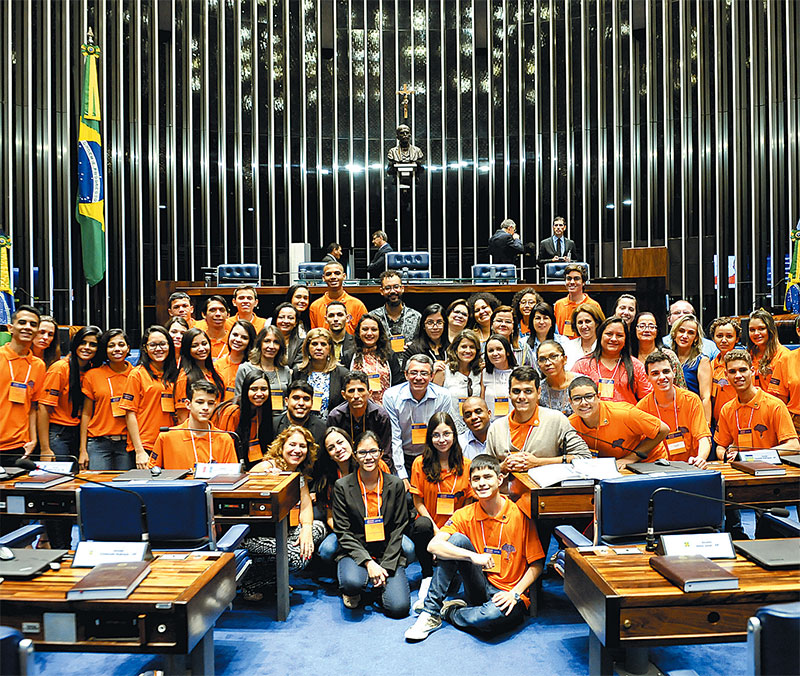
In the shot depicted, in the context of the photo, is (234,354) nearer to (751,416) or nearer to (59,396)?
(59,396)

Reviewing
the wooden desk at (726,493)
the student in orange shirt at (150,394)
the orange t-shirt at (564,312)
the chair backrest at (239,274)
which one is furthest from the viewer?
the chair backrest at (239,274)

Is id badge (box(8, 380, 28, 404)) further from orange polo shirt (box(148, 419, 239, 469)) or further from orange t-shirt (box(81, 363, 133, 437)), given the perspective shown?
orange polo shirt (box(148, 419, 239, 469))

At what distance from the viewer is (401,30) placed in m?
14.0

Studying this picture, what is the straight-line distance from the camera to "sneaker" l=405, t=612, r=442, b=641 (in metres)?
3.43

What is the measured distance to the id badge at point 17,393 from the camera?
4645 millimetres

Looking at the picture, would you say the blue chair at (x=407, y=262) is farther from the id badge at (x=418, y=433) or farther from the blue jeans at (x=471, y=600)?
the blue jeans at (x=471, y=600)

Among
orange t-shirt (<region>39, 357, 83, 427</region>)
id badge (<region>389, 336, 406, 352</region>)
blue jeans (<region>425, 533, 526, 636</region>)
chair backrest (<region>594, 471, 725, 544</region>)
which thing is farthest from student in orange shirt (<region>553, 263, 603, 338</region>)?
orange t-shirt (<region>39, 357, 83, 427</region>)

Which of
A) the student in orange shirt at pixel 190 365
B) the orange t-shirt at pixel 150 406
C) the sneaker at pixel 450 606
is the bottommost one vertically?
the sneaker at pixel 450 606

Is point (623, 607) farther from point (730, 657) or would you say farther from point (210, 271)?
point (210, 271)

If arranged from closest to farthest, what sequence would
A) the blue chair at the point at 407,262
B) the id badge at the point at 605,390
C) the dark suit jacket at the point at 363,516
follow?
the dark suit jacket at the point at 363,516 < the id badge at the point at 605,390 < the blue chair at the point at 407,262

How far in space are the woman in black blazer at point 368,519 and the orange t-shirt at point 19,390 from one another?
2352mm

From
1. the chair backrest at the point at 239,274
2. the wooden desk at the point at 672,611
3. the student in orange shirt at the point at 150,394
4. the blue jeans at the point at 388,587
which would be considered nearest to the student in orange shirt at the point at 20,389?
the student in orange shirt at the point at 150,394

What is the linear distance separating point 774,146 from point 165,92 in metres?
10.7

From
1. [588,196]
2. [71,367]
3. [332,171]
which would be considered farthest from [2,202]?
[588,196]
